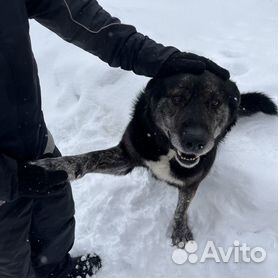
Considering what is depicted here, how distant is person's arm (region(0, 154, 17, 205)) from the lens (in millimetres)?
1876

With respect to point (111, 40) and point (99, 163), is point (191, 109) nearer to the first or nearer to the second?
point (111, 40)

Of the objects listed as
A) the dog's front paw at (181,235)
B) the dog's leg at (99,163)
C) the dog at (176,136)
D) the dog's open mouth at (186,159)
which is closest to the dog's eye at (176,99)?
the dog at (176,136)

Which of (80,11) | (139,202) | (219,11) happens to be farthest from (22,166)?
(219,11)

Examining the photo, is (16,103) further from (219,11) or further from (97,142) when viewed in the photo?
(219,11)

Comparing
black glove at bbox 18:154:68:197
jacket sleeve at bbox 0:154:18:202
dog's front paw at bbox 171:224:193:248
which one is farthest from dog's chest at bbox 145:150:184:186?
jacket sleeve at bbox 0:154:18:202

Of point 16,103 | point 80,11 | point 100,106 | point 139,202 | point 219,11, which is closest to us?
point 16,103

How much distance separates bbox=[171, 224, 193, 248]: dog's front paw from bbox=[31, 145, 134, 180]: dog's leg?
48 centimetres

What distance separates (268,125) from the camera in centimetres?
350

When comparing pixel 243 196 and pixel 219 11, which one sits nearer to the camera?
pixel 243 196

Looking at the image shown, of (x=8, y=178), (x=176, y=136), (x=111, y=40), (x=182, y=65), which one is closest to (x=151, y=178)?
(x=176, y=136)

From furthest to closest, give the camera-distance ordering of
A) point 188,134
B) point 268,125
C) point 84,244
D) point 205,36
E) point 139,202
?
1. point 205,36
2. point 268,125
3. point 139,202
4. point 84,244
5. point 188,134

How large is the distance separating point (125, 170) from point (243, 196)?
0.77 metres

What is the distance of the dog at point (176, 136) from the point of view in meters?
2.41

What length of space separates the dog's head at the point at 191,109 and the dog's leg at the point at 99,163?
0.40 metres
